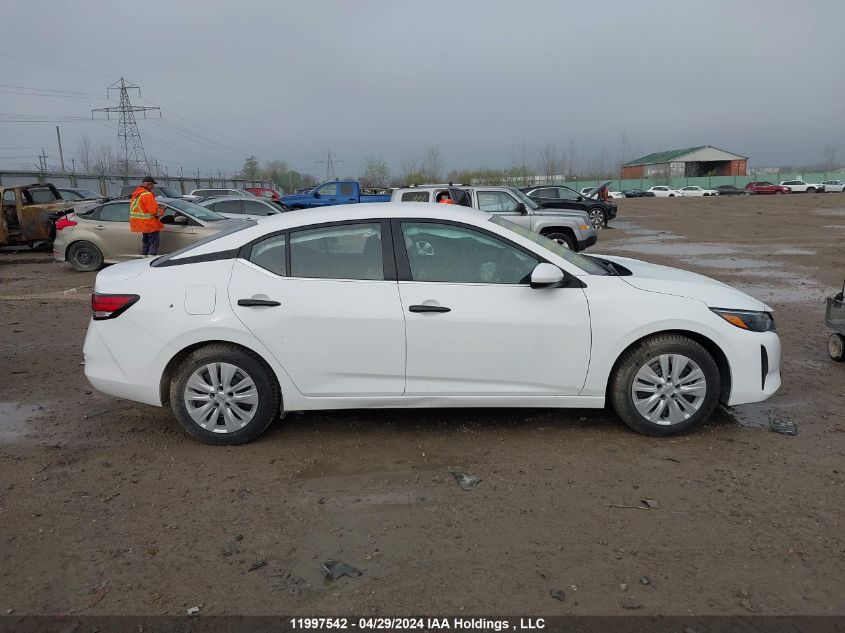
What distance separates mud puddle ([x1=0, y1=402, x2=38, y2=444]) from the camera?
15.7 ft

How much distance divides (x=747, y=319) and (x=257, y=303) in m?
3.30

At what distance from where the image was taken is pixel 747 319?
4.50 metres

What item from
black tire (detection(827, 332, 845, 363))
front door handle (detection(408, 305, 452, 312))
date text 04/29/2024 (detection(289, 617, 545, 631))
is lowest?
date text 04/29/2024 (detection(289, 617, 545, 631))

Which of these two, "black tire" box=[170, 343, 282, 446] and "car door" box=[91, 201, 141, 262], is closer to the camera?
"black tire" box=[170, 343, 282, 446]

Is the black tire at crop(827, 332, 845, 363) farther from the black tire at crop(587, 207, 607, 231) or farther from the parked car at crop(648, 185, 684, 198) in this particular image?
the parked car at crop(648, 185, 684, 198)

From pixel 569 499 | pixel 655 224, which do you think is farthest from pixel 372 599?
pixel 655 224

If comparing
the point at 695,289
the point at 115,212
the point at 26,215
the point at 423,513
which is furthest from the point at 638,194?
the point at 423,513

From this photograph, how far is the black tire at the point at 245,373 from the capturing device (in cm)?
439

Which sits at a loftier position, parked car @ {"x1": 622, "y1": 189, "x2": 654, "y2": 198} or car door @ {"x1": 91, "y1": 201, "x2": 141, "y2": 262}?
parked car @ {"x1": 622, "y1": 189, "x2": 654, "y2": 198}

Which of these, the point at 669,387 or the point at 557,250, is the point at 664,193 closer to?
the point at 557,250

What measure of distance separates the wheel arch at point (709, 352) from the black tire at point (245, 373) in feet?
7.50

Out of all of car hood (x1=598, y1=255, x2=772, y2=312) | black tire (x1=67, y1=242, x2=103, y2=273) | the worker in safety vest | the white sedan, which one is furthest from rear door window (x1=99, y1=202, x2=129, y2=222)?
car hood (x1=598, y1=255, x2=772, y2=312)

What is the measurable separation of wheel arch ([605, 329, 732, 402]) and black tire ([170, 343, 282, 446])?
2.29 m

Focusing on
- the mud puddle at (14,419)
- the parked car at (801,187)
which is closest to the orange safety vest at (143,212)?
the mud puddle at (14,419)
